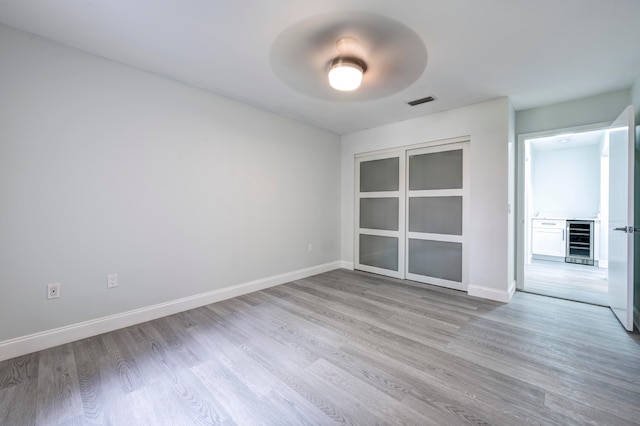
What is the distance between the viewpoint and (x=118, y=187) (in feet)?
7.75

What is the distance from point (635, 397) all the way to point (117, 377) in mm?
3246

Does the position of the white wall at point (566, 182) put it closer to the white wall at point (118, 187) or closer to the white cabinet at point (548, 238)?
the white cabinet at point (548, 238)

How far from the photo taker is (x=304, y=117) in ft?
12.5

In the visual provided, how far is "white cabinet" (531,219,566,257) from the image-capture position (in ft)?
17.1

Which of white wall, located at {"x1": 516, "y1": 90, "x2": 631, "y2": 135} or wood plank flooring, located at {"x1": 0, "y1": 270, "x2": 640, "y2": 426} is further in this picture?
white wall, located at {"x1": 516, "y1": 90, "x2": 631, "y2": 135}

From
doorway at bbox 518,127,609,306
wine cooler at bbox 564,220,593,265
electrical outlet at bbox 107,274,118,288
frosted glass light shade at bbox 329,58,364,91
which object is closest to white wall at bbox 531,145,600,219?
doorway at bbox 518,127,609,306

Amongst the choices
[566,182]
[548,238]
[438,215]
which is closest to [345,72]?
[438,215]

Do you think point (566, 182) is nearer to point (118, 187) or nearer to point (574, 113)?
point (574, 113)

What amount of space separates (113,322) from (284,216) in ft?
7.30

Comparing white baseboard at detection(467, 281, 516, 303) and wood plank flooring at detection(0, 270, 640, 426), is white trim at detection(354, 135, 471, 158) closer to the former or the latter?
white baseboard at detection(467, 281, 516, 303)

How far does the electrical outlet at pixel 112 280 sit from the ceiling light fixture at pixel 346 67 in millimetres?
2644

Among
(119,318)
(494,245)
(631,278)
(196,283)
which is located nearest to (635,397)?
(631,278)

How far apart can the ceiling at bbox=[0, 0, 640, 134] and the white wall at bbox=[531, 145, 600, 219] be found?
339 cm

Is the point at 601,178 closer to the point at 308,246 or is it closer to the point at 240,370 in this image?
the point at 308,246
